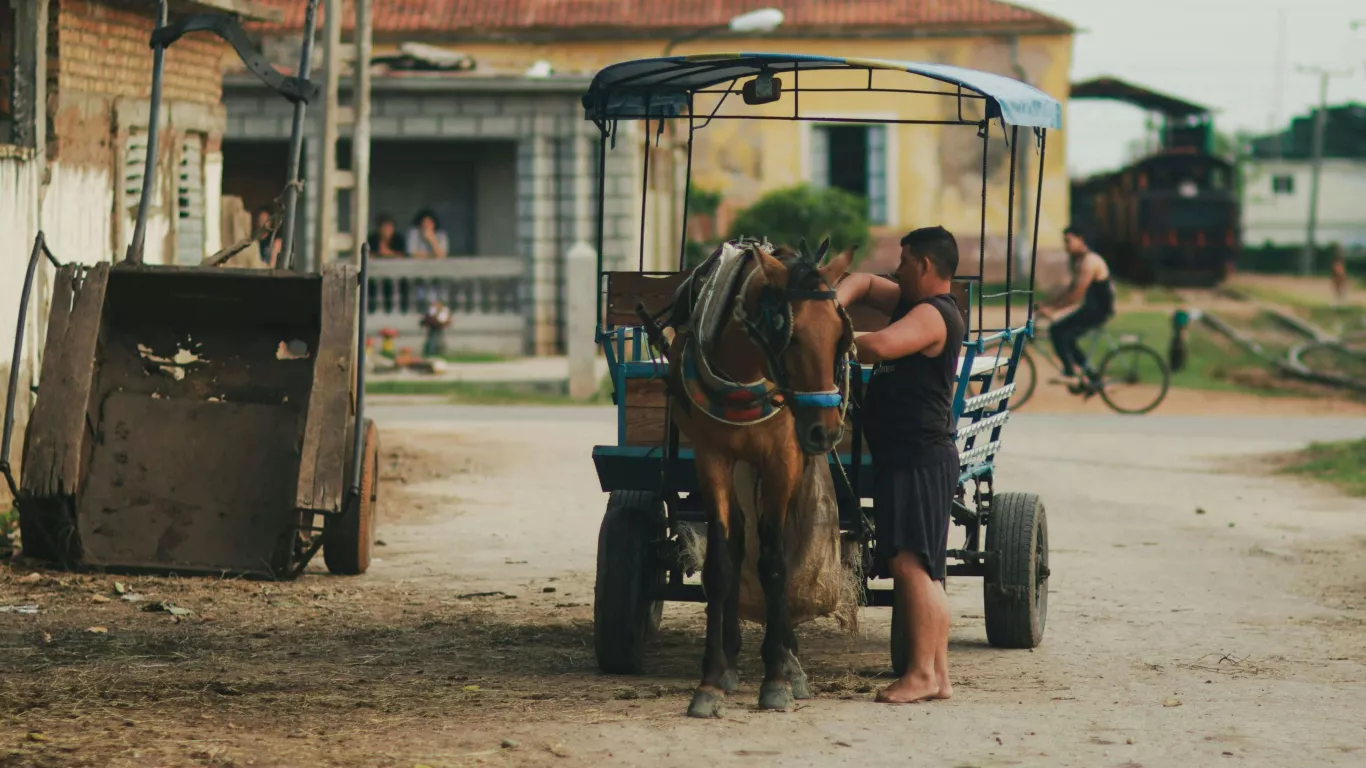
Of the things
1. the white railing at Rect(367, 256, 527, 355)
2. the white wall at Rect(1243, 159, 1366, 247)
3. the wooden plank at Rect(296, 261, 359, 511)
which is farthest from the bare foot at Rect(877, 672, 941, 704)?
the white wall at Rect(1243, 159, 1366, 247)

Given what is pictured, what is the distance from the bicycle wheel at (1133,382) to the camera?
21.3 meters

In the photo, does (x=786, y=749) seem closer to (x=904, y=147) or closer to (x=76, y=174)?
(x=76, y=174)

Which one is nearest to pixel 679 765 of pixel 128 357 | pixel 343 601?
pixel 343 601

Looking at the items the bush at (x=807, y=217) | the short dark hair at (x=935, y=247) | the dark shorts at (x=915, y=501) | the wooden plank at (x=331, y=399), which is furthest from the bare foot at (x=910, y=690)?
the bush at (x=807, y=217)

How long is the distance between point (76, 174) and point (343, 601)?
491 cm

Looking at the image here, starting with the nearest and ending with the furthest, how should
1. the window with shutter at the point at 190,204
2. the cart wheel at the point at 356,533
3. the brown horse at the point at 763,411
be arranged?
1. the brown horse at the point at 763,411
2. the cart wheel at the point at 356,533
3. the window with shutter at the point at 190,204

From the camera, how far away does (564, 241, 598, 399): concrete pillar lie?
2205cm

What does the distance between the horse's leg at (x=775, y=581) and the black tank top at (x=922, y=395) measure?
0.44 metres

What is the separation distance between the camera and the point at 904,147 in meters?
37.6

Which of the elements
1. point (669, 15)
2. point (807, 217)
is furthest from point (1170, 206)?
point (669, 15)

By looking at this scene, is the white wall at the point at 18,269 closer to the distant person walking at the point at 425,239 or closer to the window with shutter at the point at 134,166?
the window with shutter at the point at 134,166

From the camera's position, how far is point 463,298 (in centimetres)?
2820

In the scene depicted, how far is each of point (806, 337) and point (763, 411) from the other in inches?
17.0

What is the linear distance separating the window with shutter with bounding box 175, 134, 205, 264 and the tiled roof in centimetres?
2166
